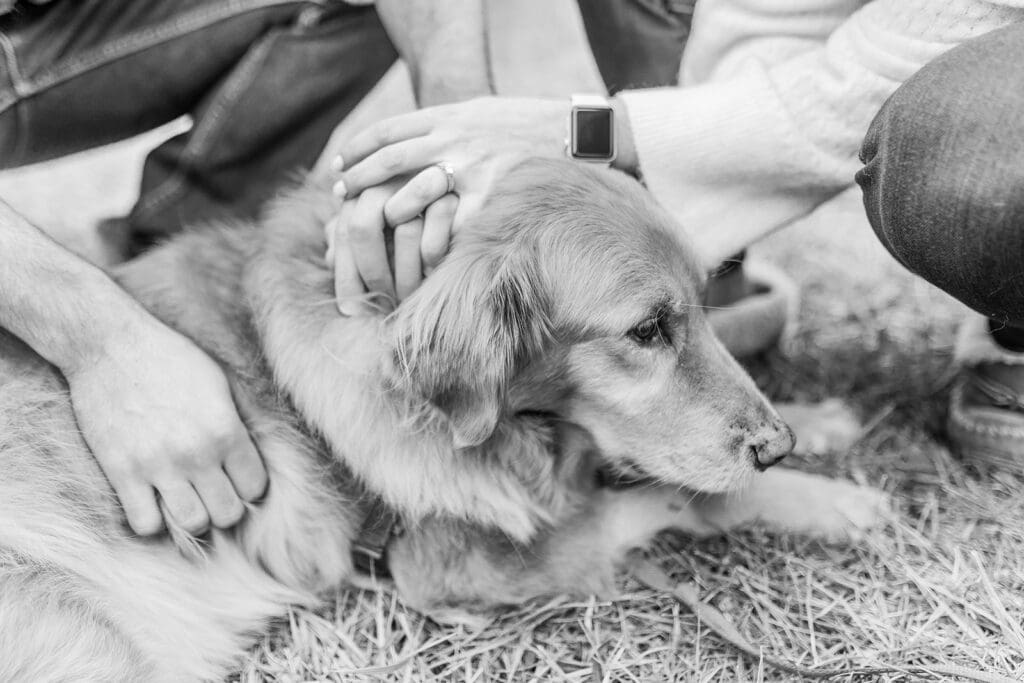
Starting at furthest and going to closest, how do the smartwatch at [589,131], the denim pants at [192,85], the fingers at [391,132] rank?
the denim pants at [192,85], the smartwatch at [589,131], the fingers at [391,132]

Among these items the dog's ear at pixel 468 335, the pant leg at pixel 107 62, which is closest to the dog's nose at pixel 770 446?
the dog's ear at pixel 468 335

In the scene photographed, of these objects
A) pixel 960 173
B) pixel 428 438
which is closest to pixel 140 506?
pixel 428 438

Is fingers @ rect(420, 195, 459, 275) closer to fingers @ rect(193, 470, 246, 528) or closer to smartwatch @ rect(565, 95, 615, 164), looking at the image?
smartwatch @ rect(565, 95, 615, 164)

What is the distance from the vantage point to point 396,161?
6.54 ft

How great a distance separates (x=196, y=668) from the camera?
1.99 metres

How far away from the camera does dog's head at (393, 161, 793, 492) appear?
1.85 meters

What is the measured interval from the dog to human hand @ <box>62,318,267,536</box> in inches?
3.1

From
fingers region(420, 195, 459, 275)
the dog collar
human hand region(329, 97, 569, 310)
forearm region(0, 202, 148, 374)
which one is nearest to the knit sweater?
human hand region(329, 97, 569, 310)

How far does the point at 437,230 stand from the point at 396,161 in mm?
196

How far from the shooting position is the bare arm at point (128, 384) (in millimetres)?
1893

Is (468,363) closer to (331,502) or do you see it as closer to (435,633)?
(331,502)

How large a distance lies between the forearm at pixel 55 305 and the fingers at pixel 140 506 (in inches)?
12.0

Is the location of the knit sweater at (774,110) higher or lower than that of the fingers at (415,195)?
lower

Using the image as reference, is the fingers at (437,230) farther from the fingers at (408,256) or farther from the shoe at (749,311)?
the shoe at (749,311)
